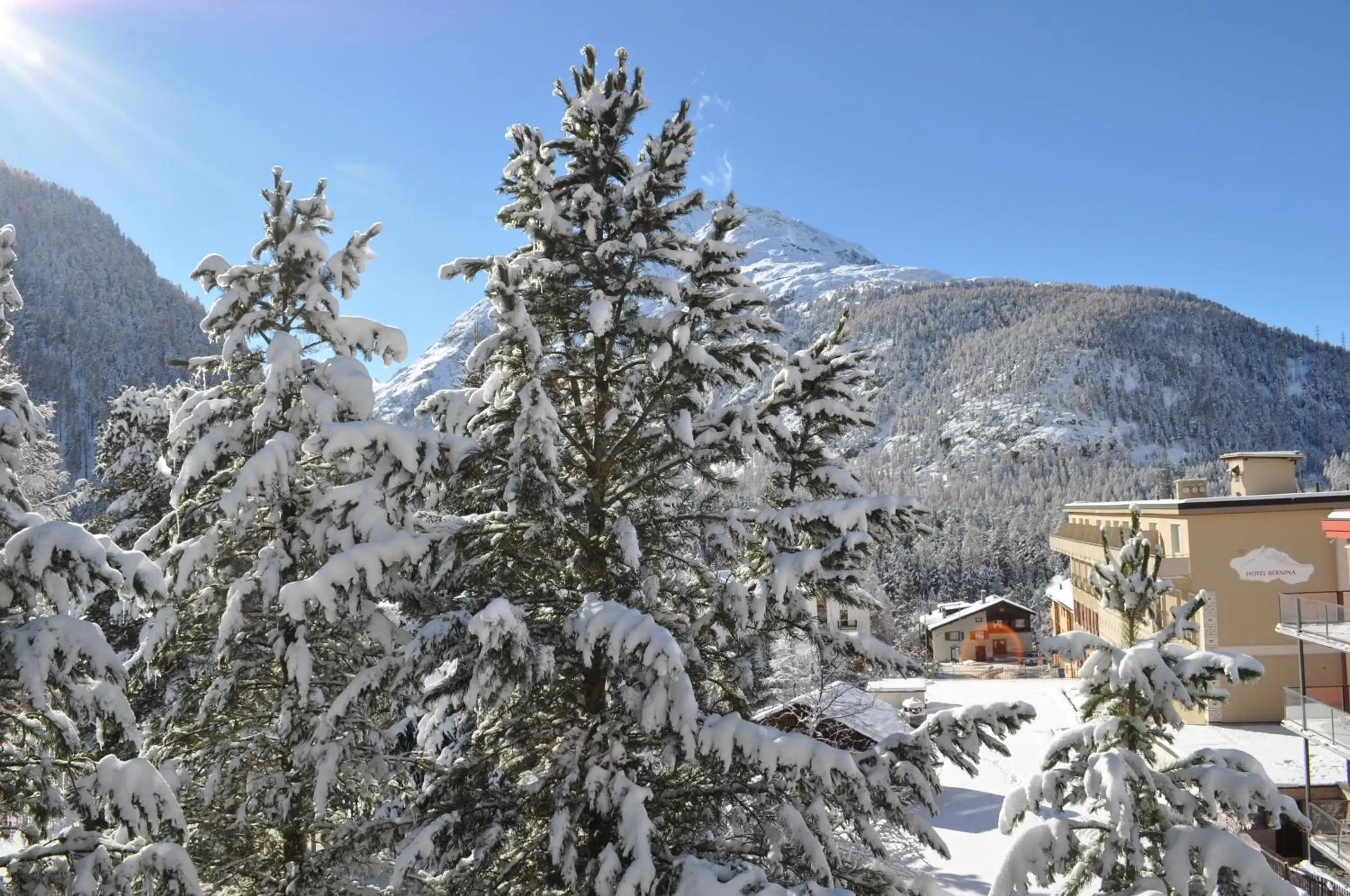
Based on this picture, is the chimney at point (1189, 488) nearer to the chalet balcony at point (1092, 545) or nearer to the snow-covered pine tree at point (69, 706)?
the chalet balcony at point (1092, 545)

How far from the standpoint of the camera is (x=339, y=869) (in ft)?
25.1

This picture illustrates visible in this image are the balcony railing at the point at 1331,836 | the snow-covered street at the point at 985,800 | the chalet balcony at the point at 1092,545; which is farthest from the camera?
the chalet balcony at the point at 1092,545

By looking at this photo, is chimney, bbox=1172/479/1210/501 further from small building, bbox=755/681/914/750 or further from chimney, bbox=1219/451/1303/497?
small building, bbox=755/681/914/750

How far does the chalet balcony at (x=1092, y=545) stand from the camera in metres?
25.9

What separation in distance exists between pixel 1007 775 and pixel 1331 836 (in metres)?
10.2

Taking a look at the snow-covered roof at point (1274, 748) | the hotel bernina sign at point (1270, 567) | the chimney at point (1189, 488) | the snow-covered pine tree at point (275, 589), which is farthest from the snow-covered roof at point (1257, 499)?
the snow-covered pine tree at point (275, 589)

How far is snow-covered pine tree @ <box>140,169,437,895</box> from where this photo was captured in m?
7.29

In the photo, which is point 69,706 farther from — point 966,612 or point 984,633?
point 984,633

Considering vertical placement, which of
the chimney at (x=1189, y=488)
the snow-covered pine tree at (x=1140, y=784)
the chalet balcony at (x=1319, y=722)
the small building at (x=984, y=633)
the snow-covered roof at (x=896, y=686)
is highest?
the chimney at (x=1189, y=488)

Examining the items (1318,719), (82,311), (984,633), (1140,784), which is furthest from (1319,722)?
(82,311)

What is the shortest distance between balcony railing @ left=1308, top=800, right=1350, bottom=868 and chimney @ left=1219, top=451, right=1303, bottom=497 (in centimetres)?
1556

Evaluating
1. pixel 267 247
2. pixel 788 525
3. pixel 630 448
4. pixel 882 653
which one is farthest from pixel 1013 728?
pixel 267 247

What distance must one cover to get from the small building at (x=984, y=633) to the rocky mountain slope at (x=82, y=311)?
487ft

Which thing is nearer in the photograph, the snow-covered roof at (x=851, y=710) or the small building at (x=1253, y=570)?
the snow-covered roof at (x=851, y=710)
